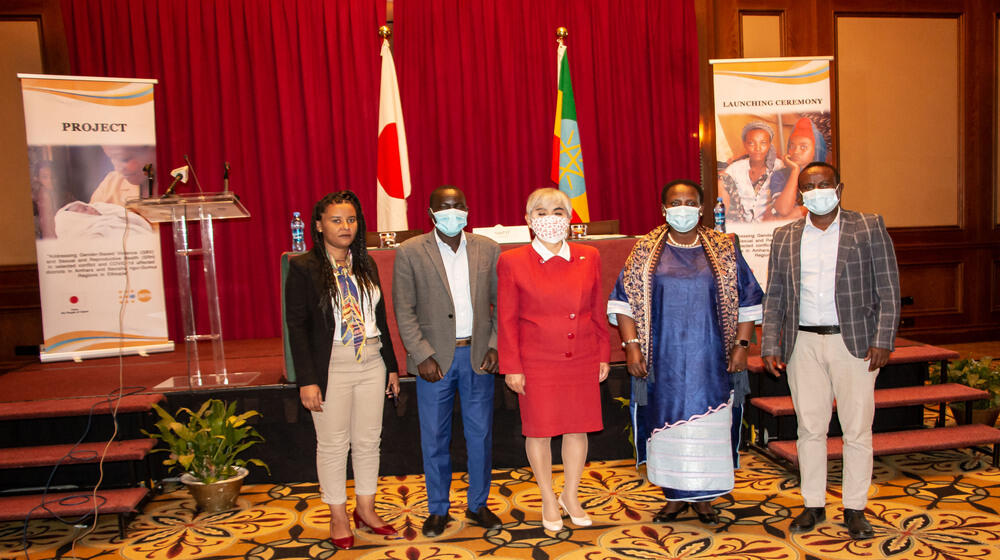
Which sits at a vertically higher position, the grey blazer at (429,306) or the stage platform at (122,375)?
the grey blazer at (429,306)

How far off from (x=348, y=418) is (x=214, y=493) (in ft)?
3.73

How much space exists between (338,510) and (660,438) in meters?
1.44

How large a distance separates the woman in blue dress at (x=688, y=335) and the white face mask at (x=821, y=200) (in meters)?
0.35

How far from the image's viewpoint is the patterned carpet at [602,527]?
10.1ft

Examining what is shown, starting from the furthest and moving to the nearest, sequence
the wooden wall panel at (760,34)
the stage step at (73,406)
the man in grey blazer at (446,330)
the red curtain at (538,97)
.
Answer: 1. the wooden wall panel at (760,34)
2. the red curtain at (538,97)
3. the stage step at (73,406)
4. the man in grey blazer at (446,330)

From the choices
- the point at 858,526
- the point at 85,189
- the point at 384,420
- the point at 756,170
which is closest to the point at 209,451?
the point at 384,420

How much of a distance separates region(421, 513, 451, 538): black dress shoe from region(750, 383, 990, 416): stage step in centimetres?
192

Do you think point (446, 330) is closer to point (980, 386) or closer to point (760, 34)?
point (980, 386)

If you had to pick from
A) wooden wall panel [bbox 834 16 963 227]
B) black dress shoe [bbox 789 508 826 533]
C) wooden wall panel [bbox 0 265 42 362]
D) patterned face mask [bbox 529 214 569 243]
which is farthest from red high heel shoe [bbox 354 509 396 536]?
wooden wall panel [bbox 834 16 963 227]

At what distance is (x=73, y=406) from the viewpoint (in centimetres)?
396

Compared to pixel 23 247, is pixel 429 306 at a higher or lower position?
lower

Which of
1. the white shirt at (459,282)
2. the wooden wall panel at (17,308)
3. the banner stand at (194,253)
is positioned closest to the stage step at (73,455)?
the banner stand at (194,253)

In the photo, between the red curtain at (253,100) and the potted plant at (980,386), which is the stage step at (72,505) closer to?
the red curtain at (253,100)

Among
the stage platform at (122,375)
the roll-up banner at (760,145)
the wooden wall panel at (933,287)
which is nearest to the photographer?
the stage platform at (122,375)
